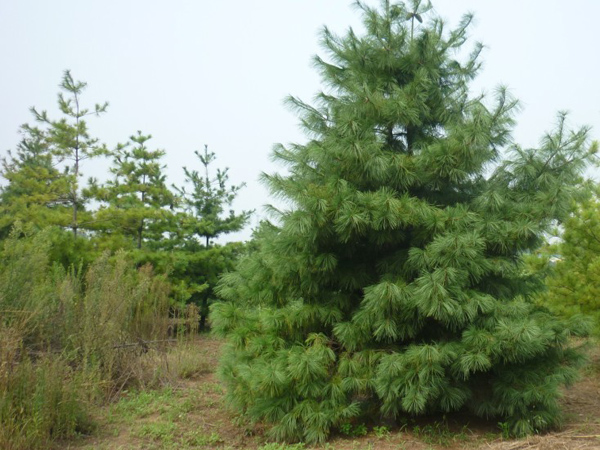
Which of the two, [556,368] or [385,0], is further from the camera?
[385,0]

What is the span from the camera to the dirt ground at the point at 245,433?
190 inches

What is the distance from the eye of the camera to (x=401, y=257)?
5.33 m

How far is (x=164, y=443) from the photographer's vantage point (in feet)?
16.8

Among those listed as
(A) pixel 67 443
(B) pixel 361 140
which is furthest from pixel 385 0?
(A) pixel 67 443

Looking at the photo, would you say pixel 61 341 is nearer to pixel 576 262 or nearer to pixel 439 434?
pixel 439 434

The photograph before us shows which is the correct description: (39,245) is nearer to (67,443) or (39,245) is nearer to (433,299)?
(67,443)

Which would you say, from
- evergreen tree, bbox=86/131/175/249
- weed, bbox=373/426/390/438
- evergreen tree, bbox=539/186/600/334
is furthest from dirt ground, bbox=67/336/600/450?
evergreen tree, bbox=86/131/175/249

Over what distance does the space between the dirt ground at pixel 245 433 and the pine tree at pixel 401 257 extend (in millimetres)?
211

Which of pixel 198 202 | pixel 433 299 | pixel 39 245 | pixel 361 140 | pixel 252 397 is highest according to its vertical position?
pixel 198 202

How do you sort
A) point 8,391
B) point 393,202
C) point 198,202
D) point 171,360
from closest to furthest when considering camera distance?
point 8,391 < point 393,202 < point 171,360 < point 198,202

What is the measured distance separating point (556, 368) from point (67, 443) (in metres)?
4.41

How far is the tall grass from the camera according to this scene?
4.59 meters

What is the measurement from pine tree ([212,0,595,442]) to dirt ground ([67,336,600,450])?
0.69ft

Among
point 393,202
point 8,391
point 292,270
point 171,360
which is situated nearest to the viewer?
point 8,391
